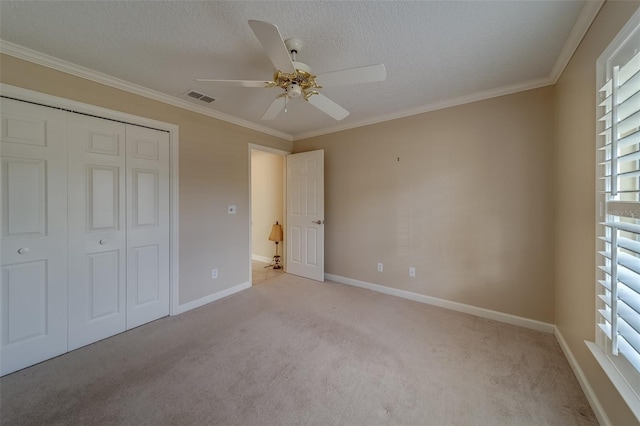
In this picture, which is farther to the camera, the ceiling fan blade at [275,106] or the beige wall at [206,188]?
the beige wall at [206,188]

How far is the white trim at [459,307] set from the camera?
2.36 meters

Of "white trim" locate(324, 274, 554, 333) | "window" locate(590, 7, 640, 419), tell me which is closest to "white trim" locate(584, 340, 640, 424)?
"window" locate(590, 7, 640, 419)

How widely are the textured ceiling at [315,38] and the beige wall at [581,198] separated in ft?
0.77

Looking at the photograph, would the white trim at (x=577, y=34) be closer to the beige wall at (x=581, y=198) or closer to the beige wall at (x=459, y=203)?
the beige wall at (x=581, y=198)

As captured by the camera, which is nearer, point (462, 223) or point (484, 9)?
point (484, 9)

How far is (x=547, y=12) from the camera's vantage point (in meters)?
1.47

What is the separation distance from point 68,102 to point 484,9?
318cm

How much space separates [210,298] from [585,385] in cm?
347

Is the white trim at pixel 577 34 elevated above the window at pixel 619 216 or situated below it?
above

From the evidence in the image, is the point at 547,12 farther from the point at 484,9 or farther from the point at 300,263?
the point at 300,263

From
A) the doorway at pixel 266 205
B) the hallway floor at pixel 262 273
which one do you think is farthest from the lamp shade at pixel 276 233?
the hallway floor at pixel 262 273

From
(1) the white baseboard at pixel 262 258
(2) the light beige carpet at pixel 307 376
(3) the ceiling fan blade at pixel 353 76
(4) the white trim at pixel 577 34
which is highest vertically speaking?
(4) the white trim at pixel 577 34

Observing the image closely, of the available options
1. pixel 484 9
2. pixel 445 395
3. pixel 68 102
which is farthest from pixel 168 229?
pixel 484 9

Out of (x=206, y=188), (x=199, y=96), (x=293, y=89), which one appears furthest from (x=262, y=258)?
(x=293, y=89)
